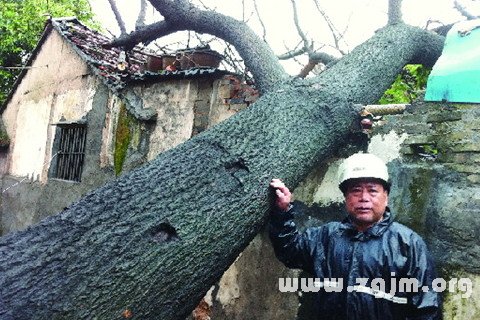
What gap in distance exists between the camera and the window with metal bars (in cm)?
708

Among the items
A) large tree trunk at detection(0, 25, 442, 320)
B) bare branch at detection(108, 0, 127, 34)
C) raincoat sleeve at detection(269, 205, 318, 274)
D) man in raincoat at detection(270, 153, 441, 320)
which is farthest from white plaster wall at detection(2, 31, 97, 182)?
man in raincoat at detection(270, 153, 441, 320)

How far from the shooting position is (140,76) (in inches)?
219

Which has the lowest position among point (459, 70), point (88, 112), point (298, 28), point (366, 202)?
point (366, 202)

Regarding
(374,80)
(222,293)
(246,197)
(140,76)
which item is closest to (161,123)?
(140,76)

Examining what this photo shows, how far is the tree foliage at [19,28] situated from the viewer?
10.5 m

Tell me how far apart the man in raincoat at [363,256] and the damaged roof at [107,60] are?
2.76 m

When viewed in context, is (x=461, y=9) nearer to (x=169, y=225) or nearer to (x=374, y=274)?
(x=374, y=274)

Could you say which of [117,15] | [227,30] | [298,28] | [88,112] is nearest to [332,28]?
[298,28]

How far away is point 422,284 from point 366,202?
0.52 metres

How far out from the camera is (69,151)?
292 inches

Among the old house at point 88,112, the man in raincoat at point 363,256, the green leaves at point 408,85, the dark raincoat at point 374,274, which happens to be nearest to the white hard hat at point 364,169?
the man in raincoat at point 363,256

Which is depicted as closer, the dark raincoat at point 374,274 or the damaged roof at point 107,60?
the dark raincoat at point 374,274

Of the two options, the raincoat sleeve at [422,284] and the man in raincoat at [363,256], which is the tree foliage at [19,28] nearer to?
the man in raincoat at [363,256]

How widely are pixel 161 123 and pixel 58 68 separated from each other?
419 centimetres
